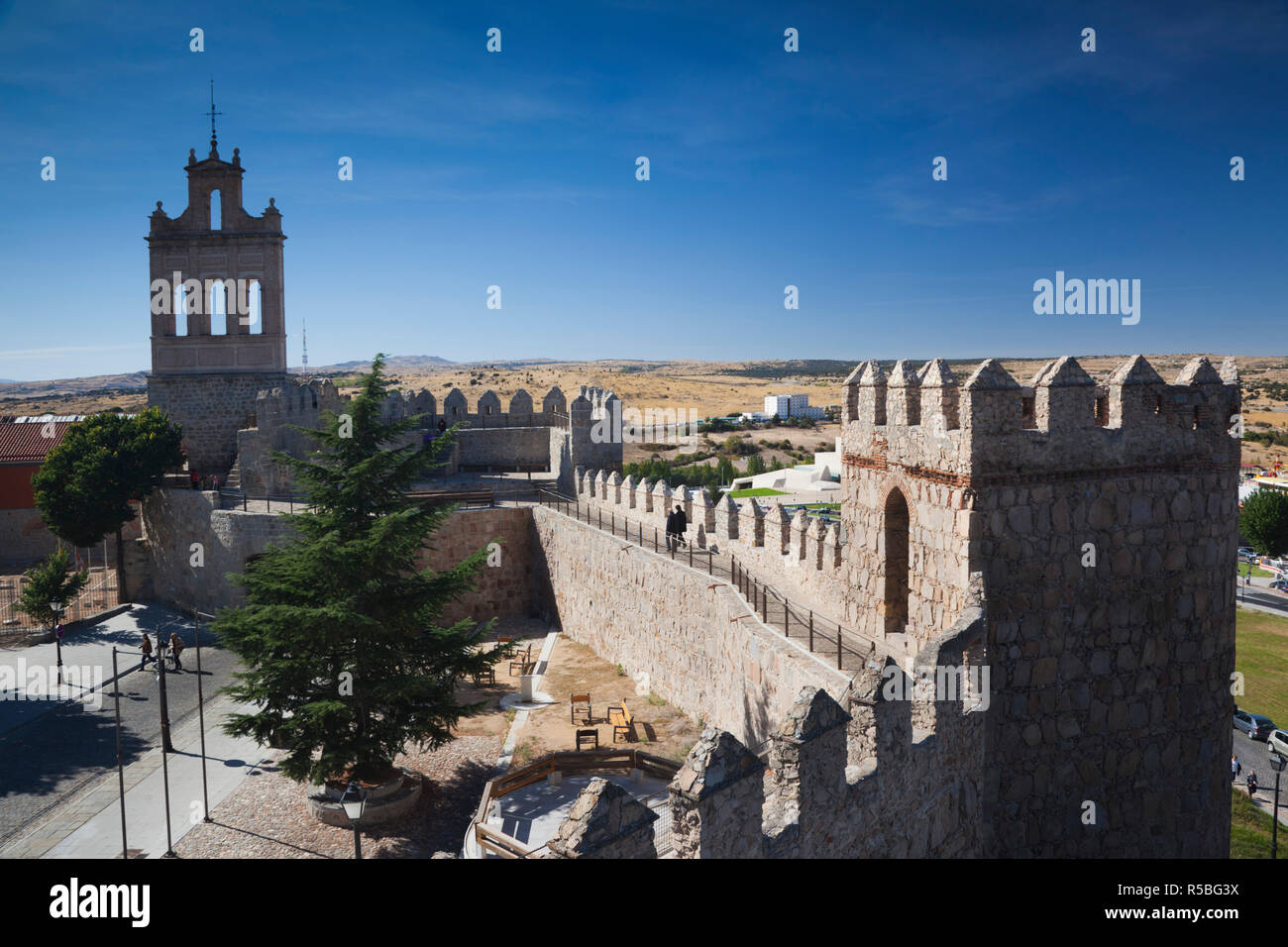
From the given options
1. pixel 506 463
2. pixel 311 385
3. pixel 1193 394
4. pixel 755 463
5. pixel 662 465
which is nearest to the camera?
pixel 1193 394

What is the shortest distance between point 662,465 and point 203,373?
1883cm

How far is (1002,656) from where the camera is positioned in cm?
752

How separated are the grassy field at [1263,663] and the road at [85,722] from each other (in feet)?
78.1

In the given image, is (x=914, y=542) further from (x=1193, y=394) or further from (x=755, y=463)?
(x=755, y=463)

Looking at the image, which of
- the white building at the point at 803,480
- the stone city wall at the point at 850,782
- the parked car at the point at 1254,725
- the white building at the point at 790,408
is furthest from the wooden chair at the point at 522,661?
the white building at the point at 790,408

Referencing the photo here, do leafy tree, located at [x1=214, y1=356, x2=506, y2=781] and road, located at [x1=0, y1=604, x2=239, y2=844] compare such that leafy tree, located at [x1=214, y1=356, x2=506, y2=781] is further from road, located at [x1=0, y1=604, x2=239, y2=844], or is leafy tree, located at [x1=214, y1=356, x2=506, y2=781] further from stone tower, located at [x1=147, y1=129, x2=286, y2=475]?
stone tower, located at [x1=147, y1=129, x2=286, y2=475]

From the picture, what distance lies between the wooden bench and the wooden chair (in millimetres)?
3518

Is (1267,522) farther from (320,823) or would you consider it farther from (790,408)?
(790,408)

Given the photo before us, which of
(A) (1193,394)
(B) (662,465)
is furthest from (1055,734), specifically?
(B) (662,465)

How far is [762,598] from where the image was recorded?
12.3m

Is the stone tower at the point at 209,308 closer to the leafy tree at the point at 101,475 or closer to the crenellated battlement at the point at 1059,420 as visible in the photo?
the leafy tree at the point at 101,475

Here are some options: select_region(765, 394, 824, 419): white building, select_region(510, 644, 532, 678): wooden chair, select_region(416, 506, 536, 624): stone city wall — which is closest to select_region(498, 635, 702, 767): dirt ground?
select_region(510, 644, 532, 678): wooden chair

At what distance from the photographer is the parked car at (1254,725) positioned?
21.2m

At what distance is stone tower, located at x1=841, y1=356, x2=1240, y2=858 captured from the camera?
7.51 metres
